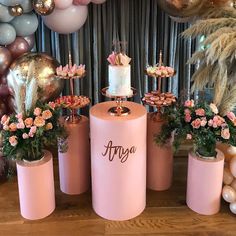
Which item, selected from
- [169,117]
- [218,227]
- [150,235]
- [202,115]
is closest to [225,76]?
[202,115]

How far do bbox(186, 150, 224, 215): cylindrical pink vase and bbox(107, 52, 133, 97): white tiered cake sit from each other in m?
0.57

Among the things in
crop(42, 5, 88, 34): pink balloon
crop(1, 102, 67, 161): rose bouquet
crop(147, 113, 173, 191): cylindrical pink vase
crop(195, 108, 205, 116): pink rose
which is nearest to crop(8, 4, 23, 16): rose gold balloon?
crop(42, 5, 88, 34): pink balloon

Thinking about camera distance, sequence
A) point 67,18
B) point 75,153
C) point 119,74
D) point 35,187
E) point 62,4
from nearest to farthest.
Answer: point 119,74 < point 35,187 < point 75,153 < point 62,4 < point 67,18

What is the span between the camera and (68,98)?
2.26 m

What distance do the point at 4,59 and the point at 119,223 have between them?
134 cm

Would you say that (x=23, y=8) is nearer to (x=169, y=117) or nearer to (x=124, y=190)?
(x=169, y=117)

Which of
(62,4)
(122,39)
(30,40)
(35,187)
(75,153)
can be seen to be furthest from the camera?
(122,39)

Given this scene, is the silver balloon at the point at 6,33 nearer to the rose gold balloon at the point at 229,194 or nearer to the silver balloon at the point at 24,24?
the silver balloon at the point at 24,24

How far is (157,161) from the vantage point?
2328 mm

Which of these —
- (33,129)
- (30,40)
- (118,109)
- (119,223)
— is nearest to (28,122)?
(33,129)

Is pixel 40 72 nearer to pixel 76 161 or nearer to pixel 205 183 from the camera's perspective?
pixel 76 161

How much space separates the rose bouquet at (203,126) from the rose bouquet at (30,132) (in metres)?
0.68

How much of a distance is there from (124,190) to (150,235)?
27cm

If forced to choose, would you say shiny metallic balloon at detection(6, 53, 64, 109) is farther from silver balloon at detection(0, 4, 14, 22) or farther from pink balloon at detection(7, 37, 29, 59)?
silver balloon at detection(0, 4, 14, 22)
